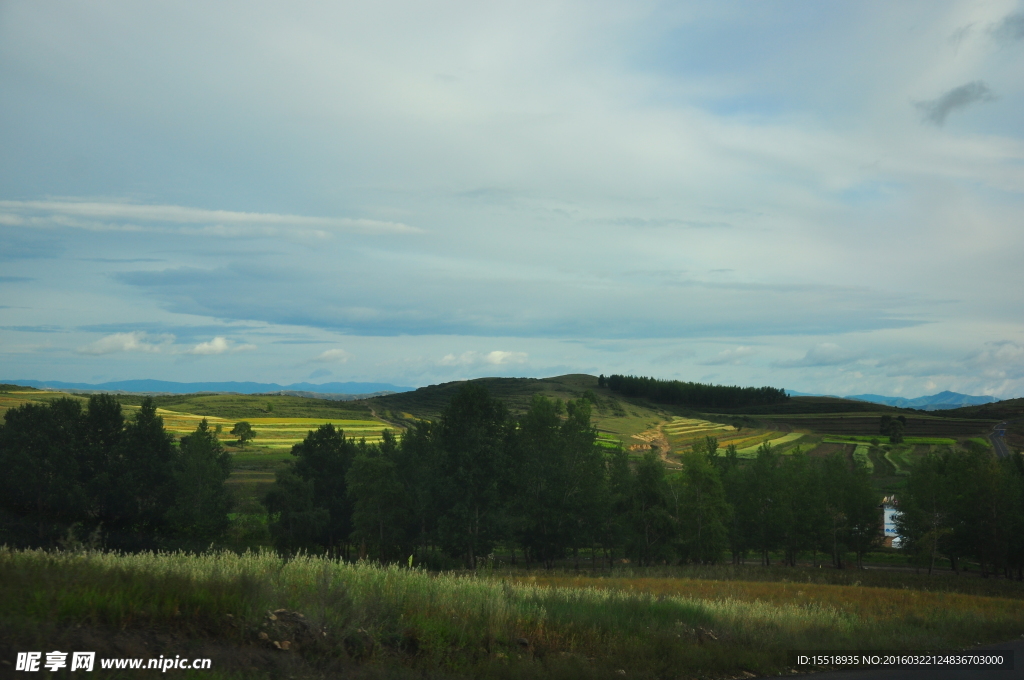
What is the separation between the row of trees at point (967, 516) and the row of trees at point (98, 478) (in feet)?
234

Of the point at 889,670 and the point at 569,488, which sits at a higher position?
the point at 889,670

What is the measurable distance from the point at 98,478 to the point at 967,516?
85.1m

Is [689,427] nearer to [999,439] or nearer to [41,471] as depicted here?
[999,439]

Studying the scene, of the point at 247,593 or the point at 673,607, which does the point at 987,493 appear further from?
the point at 247,593

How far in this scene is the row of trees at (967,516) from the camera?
227 feet

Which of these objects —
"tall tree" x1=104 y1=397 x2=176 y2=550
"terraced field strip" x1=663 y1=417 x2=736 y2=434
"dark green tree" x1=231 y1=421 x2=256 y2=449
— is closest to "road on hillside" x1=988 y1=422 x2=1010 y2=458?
"terraced field strip" x1=663 y1=417 x2=736 y2=434

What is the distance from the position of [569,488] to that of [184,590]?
70.2m

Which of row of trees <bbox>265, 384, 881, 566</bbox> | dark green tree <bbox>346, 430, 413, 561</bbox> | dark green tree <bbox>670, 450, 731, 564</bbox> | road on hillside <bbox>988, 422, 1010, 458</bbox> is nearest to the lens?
A: row of trees <bbox>265, 384, 881, 566</bbox>

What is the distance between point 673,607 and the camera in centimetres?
1557

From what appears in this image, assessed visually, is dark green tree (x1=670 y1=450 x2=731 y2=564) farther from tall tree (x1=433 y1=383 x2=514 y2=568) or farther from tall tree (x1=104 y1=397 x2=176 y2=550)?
tall tree (x1=104 y1=397 x2=176 y2=550)

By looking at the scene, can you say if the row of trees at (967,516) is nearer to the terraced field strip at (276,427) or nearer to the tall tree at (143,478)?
the tall tree at (143,478)

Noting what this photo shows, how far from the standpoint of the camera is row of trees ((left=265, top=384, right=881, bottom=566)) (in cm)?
6188

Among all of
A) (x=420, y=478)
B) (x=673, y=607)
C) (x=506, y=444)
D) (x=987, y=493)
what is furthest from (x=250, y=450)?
(x=673, y=607)

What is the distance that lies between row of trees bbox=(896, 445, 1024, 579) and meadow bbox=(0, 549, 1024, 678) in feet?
224
